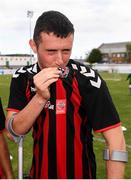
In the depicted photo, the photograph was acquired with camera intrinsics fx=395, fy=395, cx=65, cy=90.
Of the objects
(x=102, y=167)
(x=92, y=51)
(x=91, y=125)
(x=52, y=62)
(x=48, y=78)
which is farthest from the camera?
(x=92, y=51)

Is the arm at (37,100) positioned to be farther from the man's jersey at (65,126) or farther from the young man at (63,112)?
the man's jersey at (65,126)

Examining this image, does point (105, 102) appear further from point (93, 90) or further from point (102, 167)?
point (102, 167)

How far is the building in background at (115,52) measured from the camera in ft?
445

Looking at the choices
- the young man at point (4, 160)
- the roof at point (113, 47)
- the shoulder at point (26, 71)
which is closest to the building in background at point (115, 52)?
the roof at point (113, 47)

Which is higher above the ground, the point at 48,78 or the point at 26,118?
the point at 48,78

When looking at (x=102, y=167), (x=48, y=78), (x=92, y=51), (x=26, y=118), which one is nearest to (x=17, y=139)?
(x=26, y=118)

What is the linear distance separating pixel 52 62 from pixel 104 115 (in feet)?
1.42

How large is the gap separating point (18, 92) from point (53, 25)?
0.57 m

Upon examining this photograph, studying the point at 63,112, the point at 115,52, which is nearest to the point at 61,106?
the point at 63,112

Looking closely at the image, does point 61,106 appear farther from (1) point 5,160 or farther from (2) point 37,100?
(1) point 5,160

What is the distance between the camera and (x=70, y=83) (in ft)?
8.18

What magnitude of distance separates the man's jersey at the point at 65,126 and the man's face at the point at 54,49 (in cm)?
24

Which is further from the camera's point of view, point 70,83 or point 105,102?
point 70,83

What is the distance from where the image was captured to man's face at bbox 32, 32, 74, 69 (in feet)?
7.27
